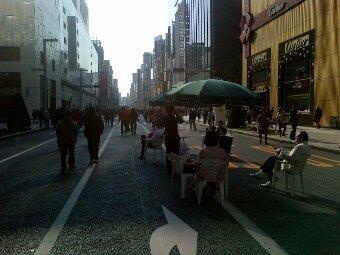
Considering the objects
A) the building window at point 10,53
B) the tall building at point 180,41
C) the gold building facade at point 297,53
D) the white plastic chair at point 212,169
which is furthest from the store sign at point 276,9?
the tall building at point 180,41

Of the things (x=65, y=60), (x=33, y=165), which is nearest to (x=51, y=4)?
(x=65, y=60)

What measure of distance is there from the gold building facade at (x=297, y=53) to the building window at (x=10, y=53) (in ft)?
111

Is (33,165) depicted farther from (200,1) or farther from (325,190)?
(200,1)

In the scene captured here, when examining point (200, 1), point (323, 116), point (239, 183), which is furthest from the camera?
point (200, 1)

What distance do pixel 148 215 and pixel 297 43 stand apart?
119ft

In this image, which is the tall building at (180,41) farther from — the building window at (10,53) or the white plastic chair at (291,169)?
the white plastic chair at (291,169)

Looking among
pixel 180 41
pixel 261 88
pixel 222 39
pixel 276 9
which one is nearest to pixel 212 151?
pixel 276 9

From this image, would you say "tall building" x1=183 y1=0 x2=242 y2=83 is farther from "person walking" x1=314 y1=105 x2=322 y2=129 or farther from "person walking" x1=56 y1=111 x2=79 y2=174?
"person walking" x1=56 y1=111 x2=79 y2=174

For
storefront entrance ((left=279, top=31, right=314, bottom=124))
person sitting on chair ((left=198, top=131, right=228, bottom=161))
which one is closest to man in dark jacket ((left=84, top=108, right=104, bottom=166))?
person sitting on chair ((left=198, top=131, right=228, bottom=161))

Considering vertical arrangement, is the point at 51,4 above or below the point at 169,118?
above

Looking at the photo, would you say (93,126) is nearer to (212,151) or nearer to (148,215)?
(212,151)

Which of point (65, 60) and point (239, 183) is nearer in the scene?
point (239, 183)

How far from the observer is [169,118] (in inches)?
439

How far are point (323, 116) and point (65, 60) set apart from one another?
70.5 meters
